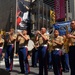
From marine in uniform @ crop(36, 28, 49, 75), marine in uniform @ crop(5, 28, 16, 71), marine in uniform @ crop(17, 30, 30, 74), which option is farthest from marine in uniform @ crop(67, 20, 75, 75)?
marine in uniform @ crop(5, 28, 16, 71)

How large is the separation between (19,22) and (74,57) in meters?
23.4

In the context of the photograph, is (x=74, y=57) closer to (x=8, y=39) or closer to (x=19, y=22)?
(x=8, y=39)

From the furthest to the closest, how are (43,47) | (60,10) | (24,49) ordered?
(60,10) → (24,49) → (43,47)

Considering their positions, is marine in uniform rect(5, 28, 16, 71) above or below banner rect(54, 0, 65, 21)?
below

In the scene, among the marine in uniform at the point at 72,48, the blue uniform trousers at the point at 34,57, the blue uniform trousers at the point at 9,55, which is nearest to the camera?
the marine in uniform at the point at 72,48

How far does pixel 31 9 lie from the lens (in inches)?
1302

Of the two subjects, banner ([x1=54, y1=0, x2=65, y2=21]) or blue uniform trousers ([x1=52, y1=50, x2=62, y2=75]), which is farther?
banner ([x1=54, y1=0, x2=65, y2=21])

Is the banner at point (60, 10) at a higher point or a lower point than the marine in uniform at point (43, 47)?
higher

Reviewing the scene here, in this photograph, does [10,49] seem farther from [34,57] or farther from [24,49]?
[34,57]

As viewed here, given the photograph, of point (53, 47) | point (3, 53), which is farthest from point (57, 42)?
point (3, 53)

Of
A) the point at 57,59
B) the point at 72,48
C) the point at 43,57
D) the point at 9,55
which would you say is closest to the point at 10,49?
the point at 9,55

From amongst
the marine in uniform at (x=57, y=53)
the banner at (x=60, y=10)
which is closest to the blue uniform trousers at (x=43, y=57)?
the marine in uniform at (x=57, y=53)

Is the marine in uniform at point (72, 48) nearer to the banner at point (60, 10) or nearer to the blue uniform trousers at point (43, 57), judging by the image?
the blue uniform trousers at point (43, 57)

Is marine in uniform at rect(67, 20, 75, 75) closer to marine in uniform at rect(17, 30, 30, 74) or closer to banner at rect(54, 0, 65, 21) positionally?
marine in uniform at rect(17, 30, 30, 74)
